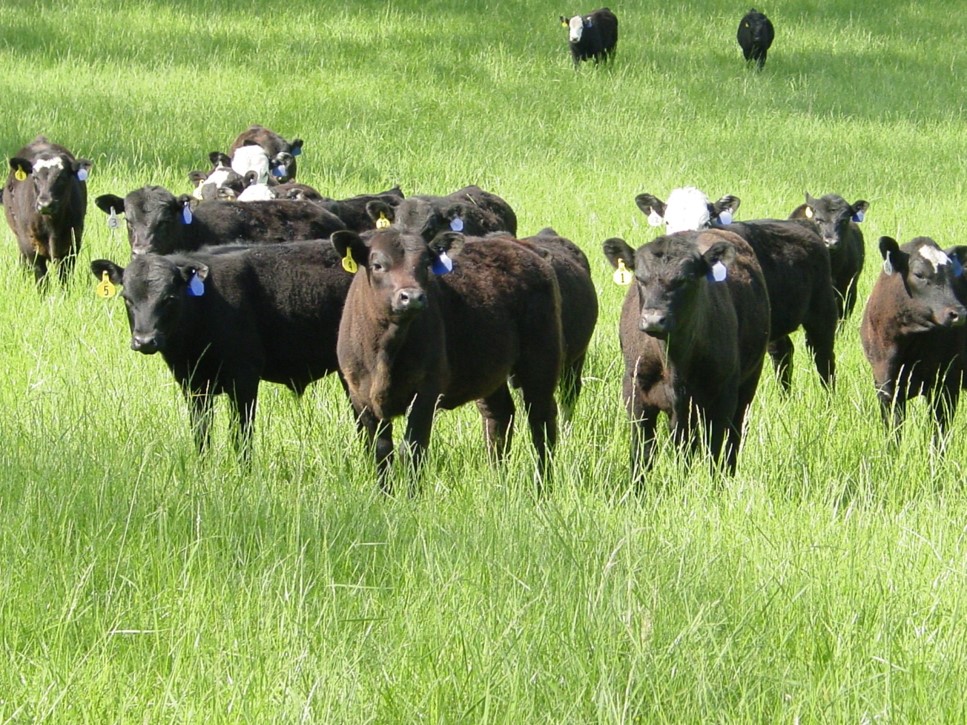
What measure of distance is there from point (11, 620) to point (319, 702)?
1138 millimetres

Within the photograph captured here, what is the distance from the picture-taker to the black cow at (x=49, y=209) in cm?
1120

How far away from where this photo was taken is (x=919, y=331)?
8.17m

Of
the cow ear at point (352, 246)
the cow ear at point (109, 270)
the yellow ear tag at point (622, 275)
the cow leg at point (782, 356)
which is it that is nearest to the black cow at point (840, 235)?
the cow leg at point (782, 356)

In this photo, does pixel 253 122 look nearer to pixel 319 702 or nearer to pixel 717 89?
pixel 717 89

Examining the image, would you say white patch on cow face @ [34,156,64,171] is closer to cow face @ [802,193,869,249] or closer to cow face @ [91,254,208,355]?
cow face @ [91,254,208,355]

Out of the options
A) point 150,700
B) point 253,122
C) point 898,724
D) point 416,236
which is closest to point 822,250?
point 416,236

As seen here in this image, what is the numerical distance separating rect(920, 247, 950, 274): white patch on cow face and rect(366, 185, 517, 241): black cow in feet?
9.33

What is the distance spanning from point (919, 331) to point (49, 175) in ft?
22.4

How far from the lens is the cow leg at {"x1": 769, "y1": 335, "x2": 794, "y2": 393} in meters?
9.52

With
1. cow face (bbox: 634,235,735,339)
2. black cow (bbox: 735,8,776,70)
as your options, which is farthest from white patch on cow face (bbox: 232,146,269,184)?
black cow (bbox: 735,8,776,70)

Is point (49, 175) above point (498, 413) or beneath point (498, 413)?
above

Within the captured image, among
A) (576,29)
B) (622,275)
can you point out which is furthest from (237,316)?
(576,29)

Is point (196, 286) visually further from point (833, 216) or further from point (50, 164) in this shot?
point (833, 216)

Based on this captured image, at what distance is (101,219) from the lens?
1347 cm
